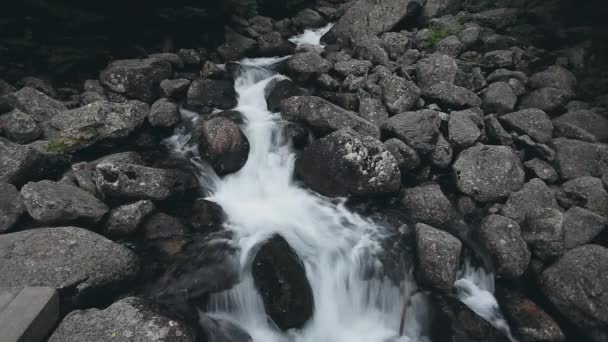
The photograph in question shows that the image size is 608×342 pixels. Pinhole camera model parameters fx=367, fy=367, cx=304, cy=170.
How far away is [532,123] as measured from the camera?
27.1 feet

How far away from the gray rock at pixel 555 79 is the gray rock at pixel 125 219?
9.80 metres

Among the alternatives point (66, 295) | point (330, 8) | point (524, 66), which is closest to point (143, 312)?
point (66, 295)

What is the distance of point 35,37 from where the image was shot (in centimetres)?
791

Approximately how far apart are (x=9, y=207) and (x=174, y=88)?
14.9 feet

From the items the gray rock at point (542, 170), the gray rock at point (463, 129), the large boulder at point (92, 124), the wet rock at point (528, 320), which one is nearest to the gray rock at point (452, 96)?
the gray rock at point (463, 129)

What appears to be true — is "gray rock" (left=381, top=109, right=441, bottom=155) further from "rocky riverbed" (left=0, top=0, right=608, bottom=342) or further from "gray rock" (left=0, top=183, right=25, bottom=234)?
"gray rock" (left=0, top=183, right=25, bottom=234)

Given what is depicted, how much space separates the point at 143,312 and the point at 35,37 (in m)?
7.03

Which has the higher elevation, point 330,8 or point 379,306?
point 330,8

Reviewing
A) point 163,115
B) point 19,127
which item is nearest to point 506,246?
point 163,115

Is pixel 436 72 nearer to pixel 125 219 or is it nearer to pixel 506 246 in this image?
pixel 506 246

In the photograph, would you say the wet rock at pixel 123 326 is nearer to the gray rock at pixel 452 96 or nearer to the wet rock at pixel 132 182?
the wet rock at pixel 132 182

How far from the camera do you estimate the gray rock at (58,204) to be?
17.4 ft

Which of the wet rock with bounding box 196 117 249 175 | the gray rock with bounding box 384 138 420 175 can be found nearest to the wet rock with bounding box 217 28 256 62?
the wet rock with bounding box 196 117 249 175

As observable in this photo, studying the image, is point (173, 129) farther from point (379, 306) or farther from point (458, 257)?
point (458, 257)
